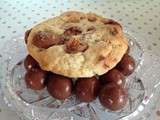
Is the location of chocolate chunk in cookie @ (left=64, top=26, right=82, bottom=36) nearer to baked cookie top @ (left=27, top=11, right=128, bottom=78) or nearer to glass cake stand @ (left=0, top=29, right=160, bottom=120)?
baked cookie top @ (left=27, top=11, right=128, bottom=78)

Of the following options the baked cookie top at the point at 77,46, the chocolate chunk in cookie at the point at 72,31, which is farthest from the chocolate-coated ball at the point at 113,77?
the chocolate chunk in cookie at the point at 72,31

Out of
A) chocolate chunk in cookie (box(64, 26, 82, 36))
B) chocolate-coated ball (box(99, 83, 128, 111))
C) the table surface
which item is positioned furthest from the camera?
the table surface

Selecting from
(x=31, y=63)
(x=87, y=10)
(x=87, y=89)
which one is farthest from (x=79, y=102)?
(x=87, y=10)

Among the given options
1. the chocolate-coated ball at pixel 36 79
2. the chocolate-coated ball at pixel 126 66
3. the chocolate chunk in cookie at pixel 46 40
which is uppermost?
the chocolate chunk in cookie at pixel 46 40

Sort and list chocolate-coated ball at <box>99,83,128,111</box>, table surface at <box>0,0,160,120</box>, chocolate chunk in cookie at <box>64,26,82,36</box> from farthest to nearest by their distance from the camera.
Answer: table surface at <box>0,0,160,120</box>, chocolate chunk in cookie at <box>64,26,82,36</box>, chocolate-coated ball at <box>99,83,128,111</box>

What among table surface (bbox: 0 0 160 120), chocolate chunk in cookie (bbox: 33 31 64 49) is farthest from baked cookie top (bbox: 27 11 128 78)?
table surface (bbox: 0 0 160 120)

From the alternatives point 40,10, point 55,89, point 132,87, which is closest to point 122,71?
point 132,87

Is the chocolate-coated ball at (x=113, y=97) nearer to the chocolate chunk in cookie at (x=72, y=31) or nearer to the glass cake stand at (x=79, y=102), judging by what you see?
the glass cake stand at (x=79, y=102)
